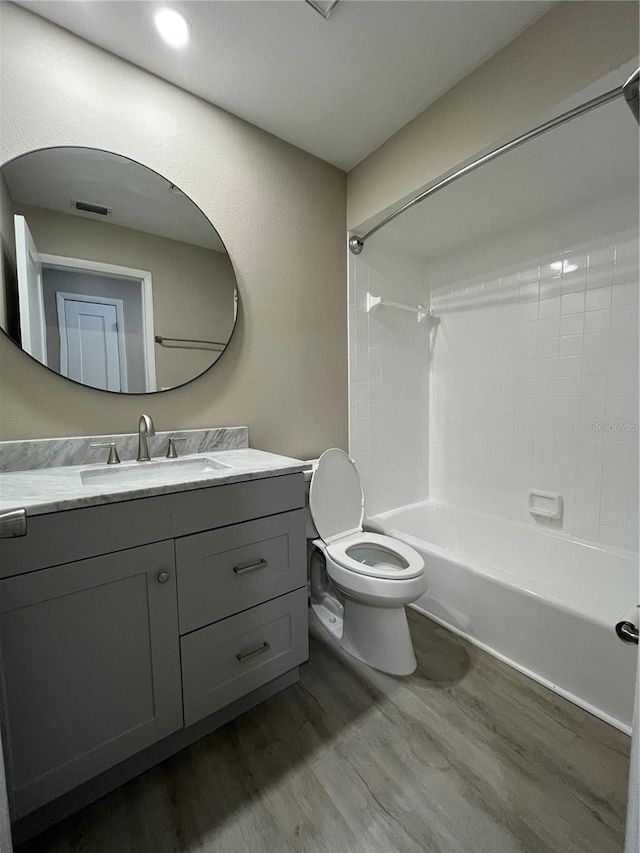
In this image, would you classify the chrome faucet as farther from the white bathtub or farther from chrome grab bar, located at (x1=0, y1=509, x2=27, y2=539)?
the white bathtub

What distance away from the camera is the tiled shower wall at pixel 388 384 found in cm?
217

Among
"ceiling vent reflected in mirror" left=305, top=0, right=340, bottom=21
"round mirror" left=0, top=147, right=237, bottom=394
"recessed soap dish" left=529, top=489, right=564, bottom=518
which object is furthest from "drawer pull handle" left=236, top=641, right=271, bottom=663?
"ceiling vent reflected in mirror" left=305, top=0, right=340, bottom=21

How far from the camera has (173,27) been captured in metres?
1.24

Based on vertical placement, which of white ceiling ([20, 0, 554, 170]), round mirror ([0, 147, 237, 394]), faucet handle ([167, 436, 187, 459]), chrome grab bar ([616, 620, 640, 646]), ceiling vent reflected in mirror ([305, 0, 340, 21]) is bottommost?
chrome grab bar ([616, 620, 640, 646])

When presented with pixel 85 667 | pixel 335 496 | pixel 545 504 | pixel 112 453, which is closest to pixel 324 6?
pixel 112 453

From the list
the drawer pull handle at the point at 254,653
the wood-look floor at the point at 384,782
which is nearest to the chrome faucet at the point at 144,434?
the drawer pull handle at the point at 254,653

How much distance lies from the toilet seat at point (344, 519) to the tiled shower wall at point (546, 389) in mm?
990

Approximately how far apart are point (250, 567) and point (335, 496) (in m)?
0.66

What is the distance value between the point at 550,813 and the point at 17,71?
278cm

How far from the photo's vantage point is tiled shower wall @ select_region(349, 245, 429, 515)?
2174mm

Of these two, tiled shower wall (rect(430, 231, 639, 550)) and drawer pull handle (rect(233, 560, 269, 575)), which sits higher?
tiled shower wall (rect(430, 231, 639, 550))

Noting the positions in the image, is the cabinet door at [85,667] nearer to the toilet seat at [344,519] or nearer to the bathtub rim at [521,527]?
the toilet seat at [344,519]

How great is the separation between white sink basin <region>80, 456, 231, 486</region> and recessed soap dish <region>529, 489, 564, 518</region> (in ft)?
5.85

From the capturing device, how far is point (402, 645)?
1476mm
